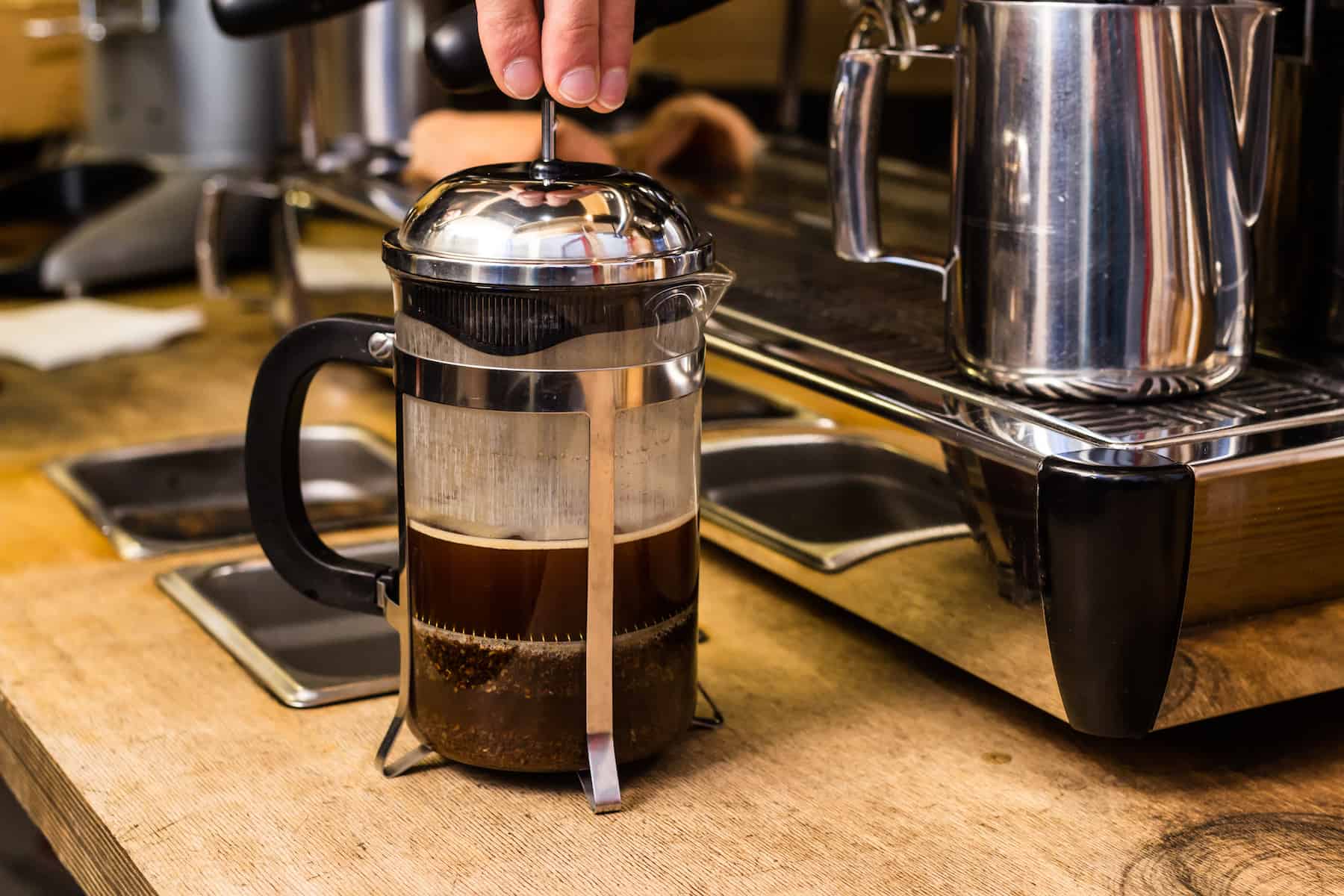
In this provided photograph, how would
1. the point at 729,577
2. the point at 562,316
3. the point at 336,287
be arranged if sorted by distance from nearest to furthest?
the point at 562,316, the point at 729,577, the point at 336,287

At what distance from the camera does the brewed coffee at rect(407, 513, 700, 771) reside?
19.3 inches

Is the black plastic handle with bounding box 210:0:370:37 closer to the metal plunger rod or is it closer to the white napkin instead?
the metal plunger rod

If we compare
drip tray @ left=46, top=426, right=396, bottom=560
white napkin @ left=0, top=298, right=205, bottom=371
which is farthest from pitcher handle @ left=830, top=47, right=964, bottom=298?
white napkin @ left=0, top=298, right=205, bottom=371

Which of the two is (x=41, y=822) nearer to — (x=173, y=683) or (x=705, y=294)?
(x=173, y=683)

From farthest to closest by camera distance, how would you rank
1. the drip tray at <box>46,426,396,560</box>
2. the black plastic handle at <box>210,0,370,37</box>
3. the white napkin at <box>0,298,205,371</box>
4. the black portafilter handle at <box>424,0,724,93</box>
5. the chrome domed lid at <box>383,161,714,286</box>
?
the white napkin at <box>0,298,205,371</box>, the drip tray at <box>46,426,396,560</box>, the black plastic handle at <box>210,0,370,37</box>, the black portafilter handle at <box>424,0,724,93</box>, the chrome domed lid at <box>383,161,714,286</box>

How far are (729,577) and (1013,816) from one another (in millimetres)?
235

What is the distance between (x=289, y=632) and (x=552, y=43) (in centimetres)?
33

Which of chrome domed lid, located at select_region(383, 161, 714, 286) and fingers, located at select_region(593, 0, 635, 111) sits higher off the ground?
fingers, located at select_region(593, 0, 635, 111)

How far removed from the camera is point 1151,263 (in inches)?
20.2

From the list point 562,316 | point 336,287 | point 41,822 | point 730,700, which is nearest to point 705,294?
point 562,316

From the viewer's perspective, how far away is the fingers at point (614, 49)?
19.4 inches

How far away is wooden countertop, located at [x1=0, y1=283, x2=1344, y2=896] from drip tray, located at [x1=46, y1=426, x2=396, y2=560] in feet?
0.62

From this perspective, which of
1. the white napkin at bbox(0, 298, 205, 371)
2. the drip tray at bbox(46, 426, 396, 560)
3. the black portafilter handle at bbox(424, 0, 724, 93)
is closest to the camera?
the black portafilter handle at bbox(424, 0, 724, 93)

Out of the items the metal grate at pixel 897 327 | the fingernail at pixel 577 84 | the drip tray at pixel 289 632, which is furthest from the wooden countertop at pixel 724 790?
the fingernail at pixel 577 84
